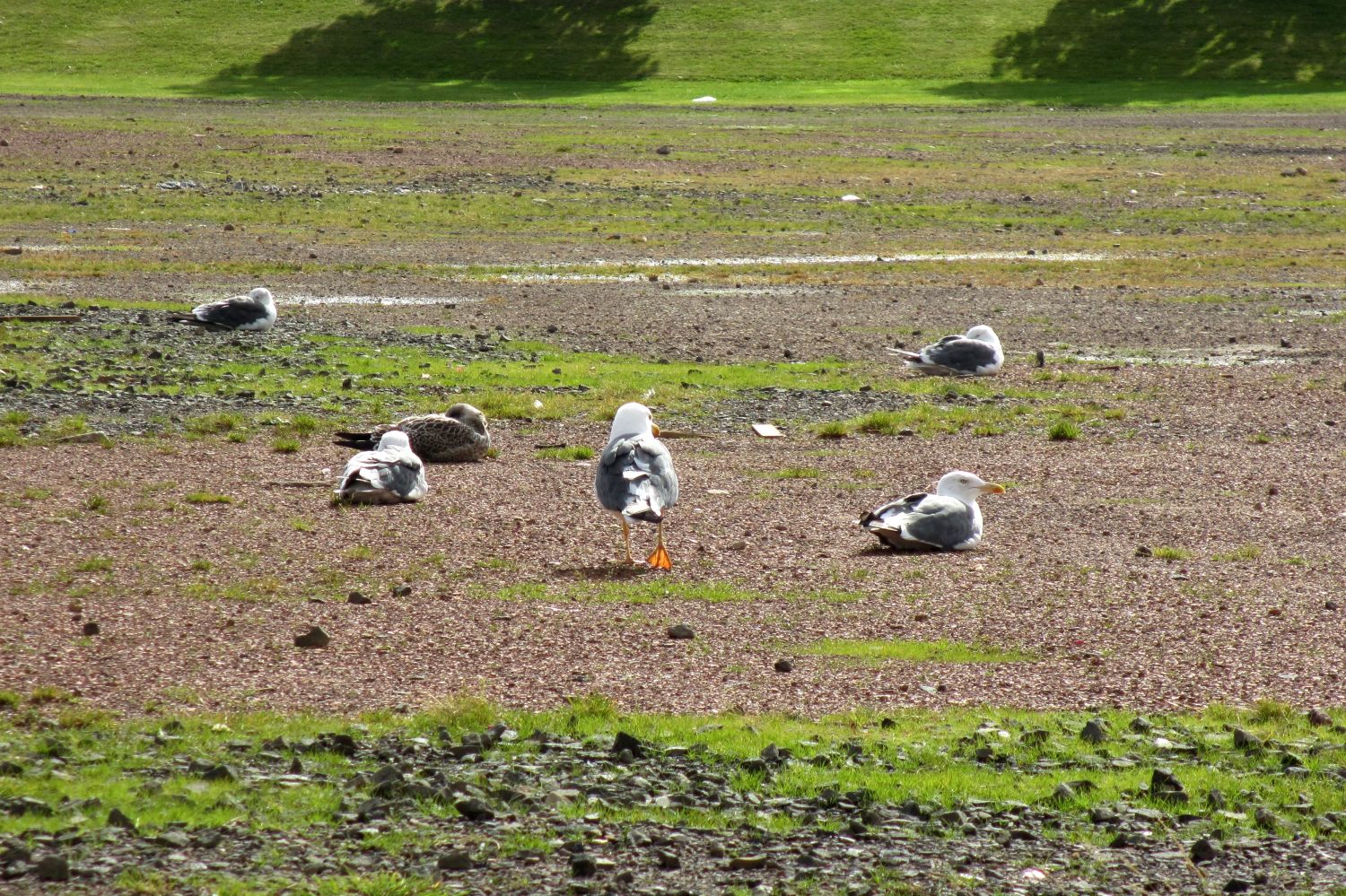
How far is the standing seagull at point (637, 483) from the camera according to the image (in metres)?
10.7

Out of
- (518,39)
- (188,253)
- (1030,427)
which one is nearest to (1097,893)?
(1030,427)

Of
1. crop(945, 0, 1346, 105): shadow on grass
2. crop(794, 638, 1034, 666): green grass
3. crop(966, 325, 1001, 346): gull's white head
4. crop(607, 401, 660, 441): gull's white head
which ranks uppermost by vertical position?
crop(945, 0, 1346, 105): shadow on grass

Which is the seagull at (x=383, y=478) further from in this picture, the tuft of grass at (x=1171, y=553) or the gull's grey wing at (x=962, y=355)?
the gull's grey wing at (x=962, y=355)

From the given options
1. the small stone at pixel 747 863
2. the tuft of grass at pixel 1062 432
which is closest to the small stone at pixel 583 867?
the small stone at pixel 747 863

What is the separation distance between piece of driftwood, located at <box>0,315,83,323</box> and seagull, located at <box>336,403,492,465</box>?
7107mm

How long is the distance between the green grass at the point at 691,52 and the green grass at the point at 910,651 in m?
50.8

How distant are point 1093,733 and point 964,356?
11.0 m

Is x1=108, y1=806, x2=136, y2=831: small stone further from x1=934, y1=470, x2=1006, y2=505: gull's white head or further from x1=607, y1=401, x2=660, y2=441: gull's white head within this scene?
x1=934, y1=470, x2=1006, y2=505: gull's white head

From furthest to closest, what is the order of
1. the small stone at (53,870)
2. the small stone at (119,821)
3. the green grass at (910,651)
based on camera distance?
the green grass at (910,651)
the small stone at (119,821)
the small stone at (53,870)

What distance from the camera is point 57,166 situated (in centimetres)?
3744

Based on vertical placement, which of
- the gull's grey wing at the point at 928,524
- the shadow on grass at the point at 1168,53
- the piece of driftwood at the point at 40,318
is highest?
the shadow on grass at the point at 1168,53

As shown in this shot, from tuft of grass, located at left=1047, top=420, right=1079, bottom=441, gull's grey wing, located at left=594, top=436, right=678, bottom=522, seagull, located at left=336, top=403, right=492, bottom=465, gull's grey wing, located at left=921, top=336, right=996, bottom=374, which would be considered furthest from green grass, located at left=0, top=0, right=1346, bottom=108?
gull's grey wing, located at left=594, top=436, right=678, bottom=522

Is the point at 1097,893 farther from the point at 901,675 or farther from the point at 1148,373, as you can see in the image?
the point at 1148,373

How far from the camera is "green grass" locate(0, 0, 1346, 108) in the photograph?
6122 centimetres
